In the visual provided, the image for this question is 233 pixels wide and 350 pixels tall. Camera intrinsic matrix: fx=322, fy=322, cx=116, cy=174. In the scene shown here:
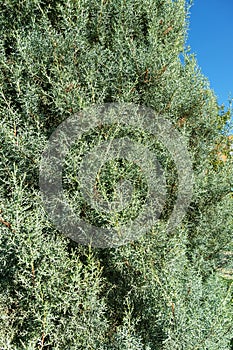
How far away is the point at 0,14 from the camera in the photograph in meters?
3.76

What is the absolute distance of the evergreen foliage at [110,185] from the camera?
287 cm

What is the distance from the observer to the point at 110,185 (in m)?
3.30

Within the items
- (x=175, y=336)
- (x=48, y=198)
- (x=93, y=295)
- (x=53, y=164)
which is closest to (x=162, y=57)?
(x=53, y=164)

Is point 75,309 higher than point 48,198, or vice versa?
point 48,198

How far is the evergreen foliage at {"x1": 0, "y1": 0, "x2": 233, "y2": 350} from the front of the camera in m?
2.87

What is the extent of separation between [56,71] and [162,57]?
1.24 metres

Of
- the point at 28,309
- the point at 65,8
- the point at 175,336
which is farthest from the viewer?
the point at 65,8

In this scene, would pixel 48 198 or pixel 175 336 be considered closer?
pixel 175 336

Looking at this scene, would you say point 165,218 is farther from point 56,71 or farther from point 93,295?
point 56,71

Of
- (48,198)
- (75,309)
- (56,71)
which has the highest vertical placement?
(56,71)

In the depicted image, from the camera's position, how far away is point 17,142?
3.17 m

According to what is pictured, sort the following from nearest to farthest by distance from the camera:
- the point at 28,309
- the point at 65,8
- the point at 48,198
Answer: the point at 28,309, the point at 48,198, the point at 65,8

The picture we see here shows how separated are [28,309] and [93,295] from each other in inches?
24.9

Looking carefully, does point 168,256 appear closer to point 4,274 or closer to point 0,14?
point 4,274
